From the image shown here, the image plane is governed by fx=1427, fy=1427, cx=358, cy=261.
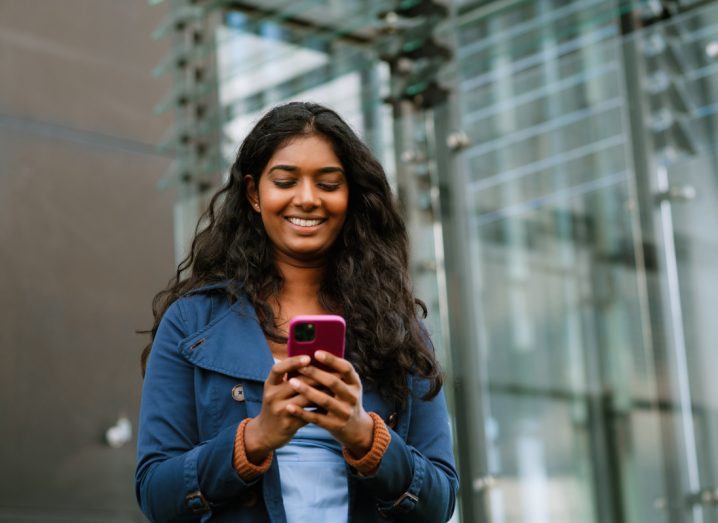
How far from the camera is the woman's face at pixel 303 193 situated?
2.69 m

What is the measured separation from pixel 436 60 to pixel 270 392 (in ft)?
15.2

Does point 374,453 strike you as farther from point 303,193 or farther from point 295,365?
point 303,193

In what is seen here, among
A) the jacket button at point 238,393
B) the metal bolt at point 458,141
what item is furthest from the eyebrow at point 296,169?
the metal bolt at point 458,141

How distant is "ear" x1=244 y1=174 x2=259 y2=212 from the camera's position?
9.30 ft

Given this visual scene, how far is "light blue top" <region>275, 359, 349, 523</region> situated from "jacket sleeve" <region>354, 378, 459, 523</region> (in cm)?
6

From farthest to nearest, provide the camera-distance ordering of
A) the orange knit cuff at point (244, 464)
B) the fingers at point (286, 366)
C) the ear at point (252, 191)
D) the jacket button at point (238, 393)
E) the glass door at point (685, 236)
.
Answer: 1. the glass door at point (685, 236)
2. the ear at point (252, 191)
3. the jacket button at point (238, 393)
4. the orange knit cuff at point (244, 464)
5. the fingers at point (286, 366)

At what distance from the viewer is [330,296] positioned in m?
2.79

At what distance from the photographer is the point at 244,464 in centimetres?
242

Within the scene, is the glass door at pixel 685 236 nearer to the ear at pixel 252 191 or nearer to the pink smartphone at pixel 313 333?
the ear at pixel 252 191

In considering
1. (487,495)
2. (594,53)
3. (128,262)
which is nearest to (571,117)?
(594,53)

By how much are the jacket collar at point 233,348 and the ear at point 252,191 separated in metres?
0.25

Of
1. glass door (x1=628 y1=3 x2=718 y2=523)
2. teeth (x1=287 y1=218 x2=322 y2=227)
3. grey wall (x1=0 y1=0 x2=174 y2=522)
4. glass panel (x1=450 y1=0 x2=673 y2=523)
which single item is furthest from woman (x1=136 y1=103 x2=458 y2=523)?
grey wall (x1=0 y1=0 x2=174 y2=522)

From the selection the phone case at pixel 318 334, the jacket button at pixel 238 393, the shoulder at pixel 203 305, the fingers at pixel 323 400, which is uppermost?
the shoulder at pixel 203 305

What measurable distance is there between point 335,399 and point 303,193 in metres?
0.49
